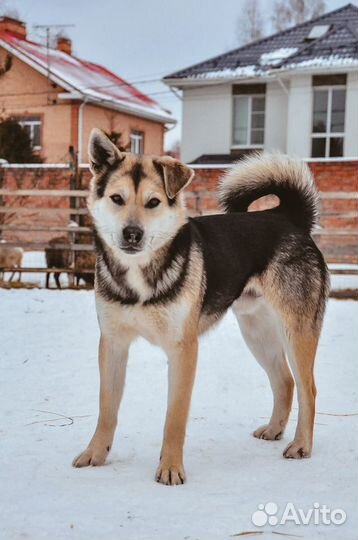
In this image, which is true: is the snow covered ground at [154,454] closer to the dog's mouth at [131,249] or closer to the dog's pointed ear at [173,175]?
the dog's mouth at [131,249]

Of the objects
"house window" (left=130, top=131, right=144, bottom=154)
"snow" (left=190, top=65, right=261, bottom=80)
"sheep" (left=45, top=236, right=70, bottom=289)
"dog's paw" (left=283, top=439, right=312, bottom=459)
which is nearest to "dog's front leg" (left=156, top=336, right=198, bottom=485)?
"dog's paw" (left=283, top=439, right=312, bottom=459)

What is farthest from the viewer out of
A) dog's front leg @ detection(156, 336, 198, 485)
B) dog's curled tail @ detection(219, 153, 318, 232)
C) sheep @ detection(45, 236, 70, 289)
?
sheep @ detection(45, 236, 70, 289)

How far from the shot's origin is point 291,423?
4.04 metres

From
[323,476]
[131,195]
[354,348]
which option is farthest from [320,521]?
[354,348]

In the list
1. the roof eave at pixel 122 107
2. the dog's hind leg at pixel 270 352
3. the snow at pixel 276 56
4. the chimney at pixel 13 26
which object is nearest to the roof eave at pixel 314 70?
the snow at pixel 276 56

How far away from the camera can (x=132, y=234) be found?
3006 mm

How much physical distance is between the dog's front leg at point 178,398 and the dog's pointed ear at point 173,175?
0.72 meters

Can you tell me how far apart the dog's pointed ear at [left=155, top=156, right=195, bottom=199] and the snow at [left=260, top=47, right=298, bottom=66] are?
53.7 feet

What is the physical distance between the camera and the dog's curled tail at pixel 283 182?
3.96m

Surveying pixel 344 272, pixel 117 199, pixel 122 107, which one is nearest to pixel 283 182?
pixel 117 199

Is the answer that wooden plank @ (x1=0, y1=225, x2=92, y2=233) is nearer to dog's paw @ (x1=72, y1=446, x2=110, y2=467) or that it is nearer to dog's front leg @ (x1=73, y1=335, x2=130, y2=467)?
dog's front leg @ (x1=73, y1=335, x2=130, y2=467)

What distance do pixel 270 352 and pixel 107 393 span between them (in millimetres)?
1089

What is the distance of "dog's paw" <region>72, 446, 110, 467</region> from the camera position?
10.4 feet

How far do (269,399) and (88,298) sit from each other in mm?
4905
